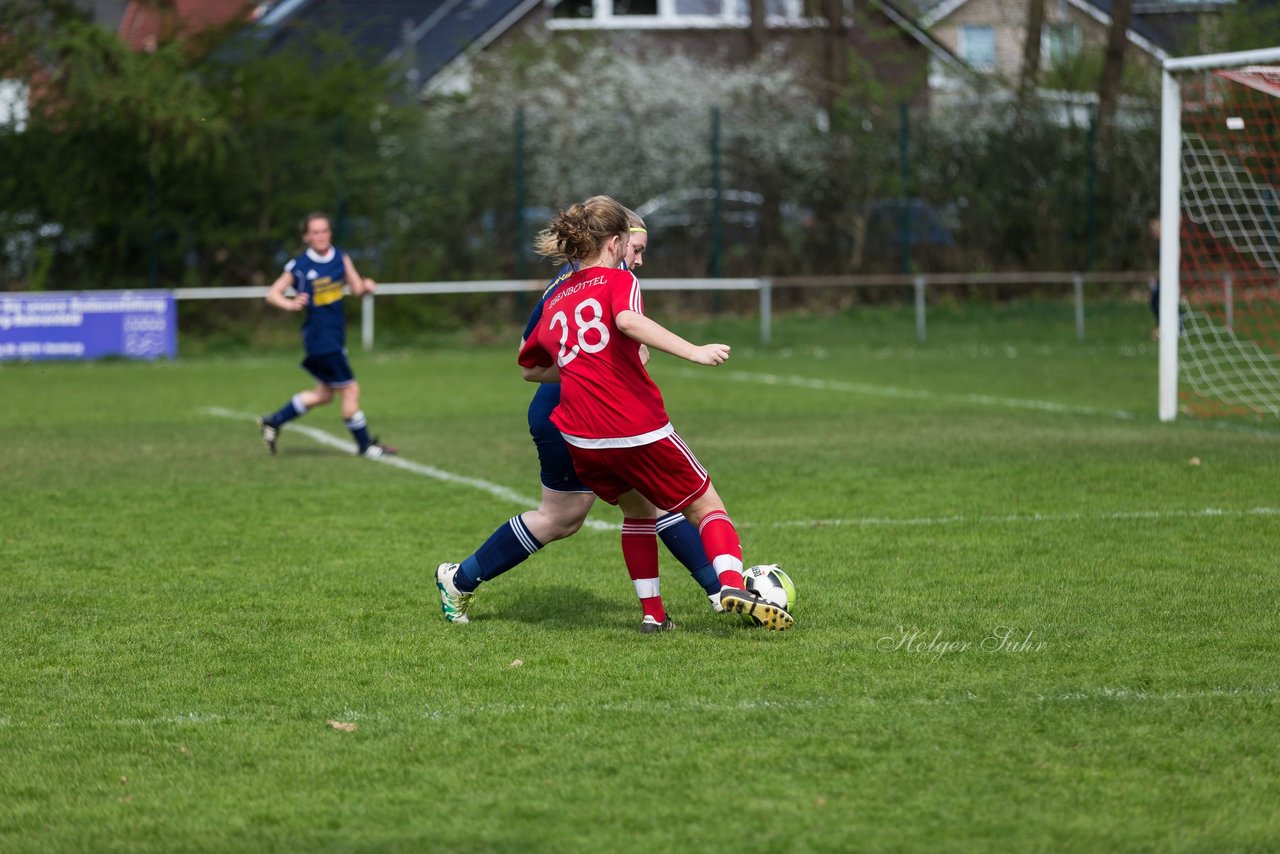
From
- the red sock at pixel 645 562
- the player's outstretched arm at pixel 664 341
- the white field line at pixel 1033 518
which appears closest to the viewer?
the player's outstretched arm at pixel 664 341

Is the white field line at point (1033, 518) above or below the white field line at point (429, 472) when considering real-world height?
above

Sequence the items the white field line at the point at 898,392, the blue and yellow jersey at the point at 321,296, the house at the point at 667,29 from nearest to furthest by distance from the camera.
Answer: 1. the blue and yellow jersey at the point at 321,296
2. the white field line at the point at 898,392
3. the house at the point at 667,29

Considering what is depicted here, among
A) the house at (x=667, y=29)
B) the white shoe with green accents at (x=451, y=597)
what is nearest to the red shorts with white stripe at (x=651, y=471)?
the white shoe with green accents at (x=451, y=597)

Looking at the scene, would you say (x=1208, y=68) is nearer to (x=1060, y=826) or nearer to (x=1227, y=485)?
(x=1227, y=485)

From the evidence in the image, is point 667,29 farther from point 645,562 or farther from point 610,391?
point 610,391

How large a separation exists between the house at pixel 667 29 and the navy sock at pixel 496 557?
22918mm

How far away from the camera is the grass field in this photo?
397 centimetres

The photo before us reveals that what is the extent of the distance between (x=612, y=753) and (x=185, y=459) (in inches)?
319

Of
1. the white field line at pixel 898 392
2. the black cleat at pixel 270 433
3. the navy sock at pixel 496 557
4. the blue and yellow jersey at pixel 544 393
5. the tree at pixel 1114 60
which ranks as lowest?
the white field line at pixel 898 392

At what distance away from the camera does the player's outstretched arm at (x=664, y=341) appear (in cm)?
537

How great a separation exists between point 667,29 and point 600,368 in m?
36.0

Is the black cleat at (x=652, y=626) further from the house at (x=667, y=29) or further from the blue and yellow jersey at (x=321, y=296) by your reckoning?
the house at (x=667, y=29)

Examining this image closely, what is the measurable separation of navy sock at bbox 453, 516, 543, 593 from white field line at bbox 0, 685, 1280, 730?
4.20 feet

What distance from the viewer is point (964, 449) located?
37.7 ft
